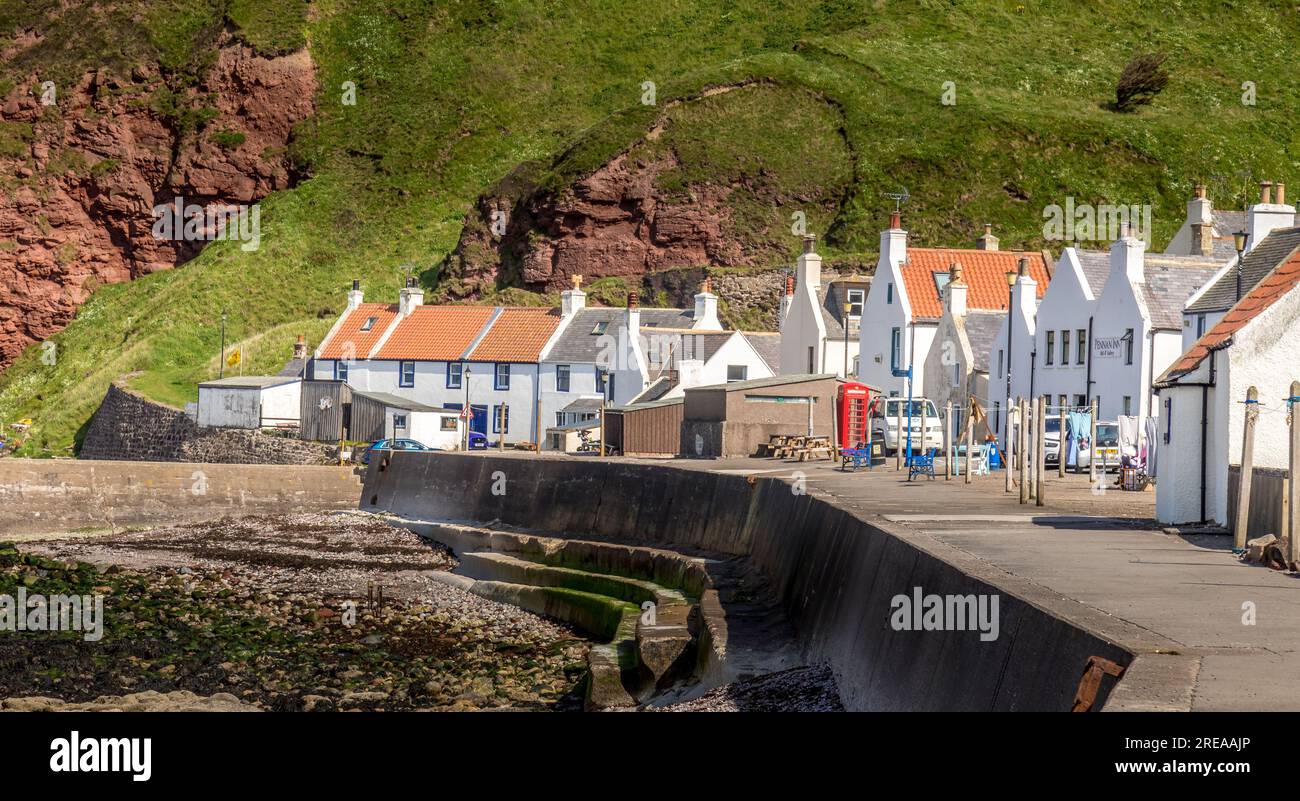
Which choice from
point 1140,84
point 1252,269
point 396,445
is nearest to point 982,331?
point 1252,269

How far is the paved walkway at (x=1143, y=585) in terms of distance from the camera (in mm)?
8375

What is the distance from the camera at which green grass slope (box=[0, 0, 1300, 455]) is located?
8950 cm

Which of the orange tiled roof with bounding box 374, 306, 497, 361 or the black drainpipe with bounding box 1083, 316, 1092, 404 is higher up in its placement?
the orange tiled roof with bounding box 374, 306, 497, 361

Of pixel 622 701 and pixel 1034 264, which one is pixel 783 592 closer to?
pixel 622 701

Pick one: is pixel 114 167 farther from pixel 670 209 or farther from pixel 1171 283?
pixel 1171 283

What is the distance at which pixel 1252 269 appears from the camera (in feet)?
97.8

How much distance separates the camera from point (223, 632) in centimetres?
2638

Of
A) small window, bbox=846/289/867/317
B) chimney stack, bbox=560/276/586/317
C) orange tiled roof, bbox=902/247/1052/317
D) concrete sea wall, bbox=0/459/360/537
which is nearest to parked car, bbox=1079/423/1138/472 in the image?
orange tiled roof, bbox=902/247/1052/317

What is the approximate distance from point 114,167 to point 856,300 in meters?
72.4

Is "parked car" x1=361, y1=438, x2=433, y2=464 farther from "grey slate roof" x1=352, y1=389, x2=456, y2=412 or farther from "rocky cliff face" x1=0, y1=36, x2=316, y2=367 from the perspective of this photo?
"rocky cliff face" x1=0, y1=36, x2=316, y2=367

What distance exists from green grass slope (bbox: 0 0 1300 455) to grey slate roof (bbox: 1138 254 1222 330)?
38874 millimetres

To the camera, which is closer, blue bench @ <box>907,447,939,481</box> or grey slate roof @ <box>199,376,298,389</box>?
blue bench @ <box>907,447,939,481</box>
